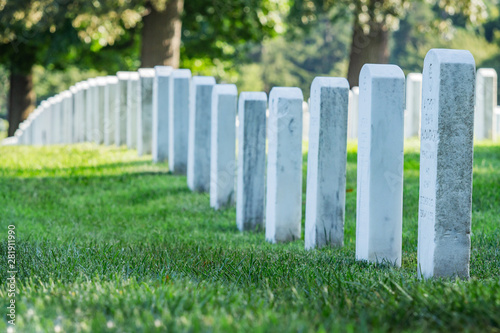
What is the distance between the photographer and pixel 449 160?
137 inches

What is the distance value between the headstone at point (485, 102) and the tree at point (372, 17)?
438 cm

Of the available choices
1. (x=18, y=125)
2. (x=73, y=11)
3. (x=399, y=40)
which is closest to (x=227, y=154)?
(x=73, y=11)

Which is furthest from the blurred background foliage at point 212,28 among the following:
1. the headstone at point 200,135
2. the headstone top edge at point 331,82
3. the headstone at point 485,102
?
the headstone top edge at point 331,82

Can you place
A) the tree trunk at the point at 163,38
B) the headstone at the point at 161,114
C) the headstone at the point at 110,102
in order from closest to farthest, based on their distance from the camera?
the headstone at the point at 161,114 → the headstone at the point at 110,102 → the tree trunk at the point at 163,38

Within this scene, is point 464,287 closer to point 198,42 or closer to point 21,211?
point 21,211

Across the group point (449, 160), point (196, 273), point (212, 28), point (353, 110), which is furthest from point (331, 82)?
point (212, 28)

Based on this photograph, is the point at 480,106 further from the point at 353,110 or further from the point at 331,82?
the point at 331,82

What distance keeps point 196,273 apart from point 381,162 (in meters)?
1.29

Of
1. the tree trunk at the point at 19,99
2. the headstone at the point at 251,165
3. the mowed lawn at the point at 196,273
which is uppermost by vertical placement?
the tree trunk at the point at 19,99

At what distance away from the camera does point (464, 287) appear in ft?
9.80

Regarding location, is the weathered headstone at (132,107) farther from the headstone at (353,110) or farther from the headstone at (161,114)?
the headstone at (353,110)

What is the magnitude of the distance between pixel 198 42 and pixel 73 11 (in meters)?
8.15

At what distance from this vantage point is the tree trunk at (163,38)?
50.4 ft

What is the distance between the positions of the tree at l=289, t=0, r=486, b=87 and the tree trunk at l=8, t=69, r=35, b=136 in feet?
34.2
